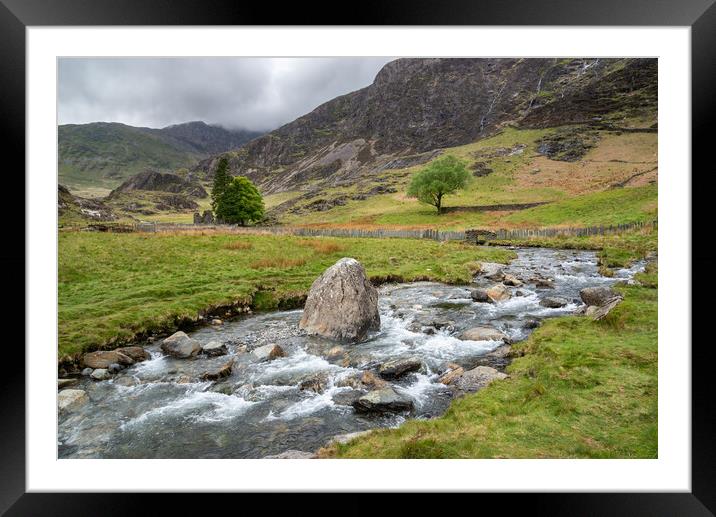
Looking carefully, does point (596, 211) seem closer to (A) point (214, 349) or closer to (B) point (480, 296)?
(B) point (480, 296)

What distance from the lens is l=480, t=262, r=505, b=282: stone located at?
15.2 meters

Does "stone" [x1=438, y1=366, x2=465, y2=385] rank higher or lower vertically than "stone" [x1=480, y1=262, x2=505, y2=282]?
lower

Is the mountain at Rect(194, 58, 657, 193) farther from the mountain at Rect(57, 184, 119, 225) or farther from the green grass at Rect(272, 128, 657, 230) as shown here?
the mountain at Rect(57, 184, 119, 225)

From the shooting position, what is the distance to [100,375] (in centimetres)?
699

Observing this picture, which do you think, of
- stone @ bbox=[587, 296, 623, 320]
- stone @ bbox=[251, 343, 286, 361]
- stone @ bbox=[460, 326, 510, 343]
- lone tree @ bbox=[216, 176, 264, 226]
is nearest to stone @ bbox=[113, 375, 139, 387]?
stone @ bbox=[251, 343, 286, 361]

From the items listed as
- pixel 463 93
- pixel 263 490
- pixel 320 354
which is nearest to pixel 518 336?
pixel 320 354

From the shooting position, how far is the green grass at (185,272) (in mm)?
8516

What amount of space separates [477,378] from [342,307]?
12.8 feet

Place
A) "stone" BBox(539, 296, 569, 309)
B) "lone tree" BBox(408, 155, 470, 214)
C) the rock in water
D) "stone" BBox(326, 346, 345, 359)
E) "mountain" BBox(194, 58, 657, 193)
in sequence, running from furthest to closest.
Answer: "mountain" BBox(194, 58, 657, 193)
"lone tree" BBox(408, 155, 470, 214)
"stone" BBox(539, 296, 569, 309)
the rock in water
"stone" BBox(326, 346, 345, 359)

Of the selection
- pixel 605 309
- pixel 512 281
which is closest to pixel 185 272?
pixel 512 281

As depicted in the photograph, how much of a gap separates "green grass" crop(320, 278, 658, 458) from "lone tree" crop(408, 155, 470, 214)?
43114 mm

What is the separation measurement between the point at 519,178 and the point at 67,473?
72391 millimetres

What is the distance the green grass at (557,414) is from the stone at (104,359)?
17.4ft

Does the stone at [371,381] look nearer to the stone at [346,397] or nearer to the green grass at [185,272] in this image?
the stone at [346,397]
